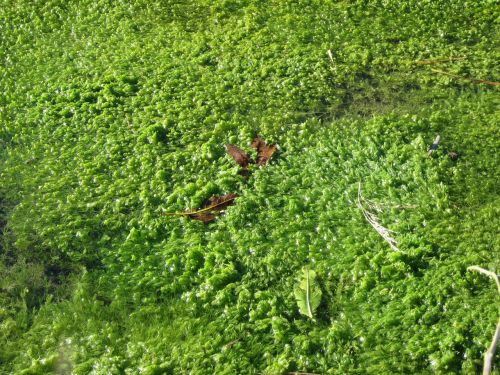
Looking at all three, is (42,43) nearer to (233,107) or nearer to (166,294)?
(233,107)

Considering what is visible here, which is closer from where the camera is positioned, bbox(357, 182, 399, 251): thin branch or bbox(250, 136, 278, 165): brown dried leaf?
bbox(357, 182, 399, 251): thin branch

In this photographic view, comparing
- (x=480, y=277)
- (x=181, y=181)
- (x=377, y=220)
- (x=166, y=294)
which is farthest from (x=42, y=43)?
(x=480, y=277)

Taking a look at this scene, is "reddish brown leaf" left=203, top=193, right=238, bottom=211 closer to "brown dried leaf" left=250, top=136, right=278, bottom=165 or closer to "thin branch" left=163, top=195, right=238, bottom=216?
"thin branch" left=163, top=195, right=238, bottom=216

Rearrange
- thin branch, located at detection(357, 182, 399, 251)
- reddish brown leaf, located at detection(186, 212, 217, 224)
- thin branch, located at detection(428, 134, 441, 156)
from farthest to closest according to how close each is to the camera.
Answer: thin branch, located at detection(428, 134, 441, 156)
reddish brown leaf, located at detection(186, 212, 217, 224)
thin branch, located at detection(357, 182, 399, 251)

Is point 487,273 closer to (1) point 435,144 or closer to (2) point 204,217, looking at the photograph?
(1) point 435,144

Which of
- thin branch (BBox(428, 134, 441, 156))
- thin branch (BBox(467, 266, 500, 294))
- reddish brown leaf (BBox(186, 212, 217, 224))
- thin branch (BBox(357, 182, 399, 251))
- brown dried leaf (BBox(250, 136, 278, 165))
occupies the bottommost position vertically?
thin branch (BBox(467, 266, 500, 294))

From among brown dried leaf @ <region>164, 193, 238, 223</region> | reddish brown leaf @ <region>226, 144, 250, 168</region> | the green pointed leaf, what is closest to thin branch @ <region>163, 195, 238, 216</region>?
brown dried leaf @ <region>164, 193, 238, 223</region>
